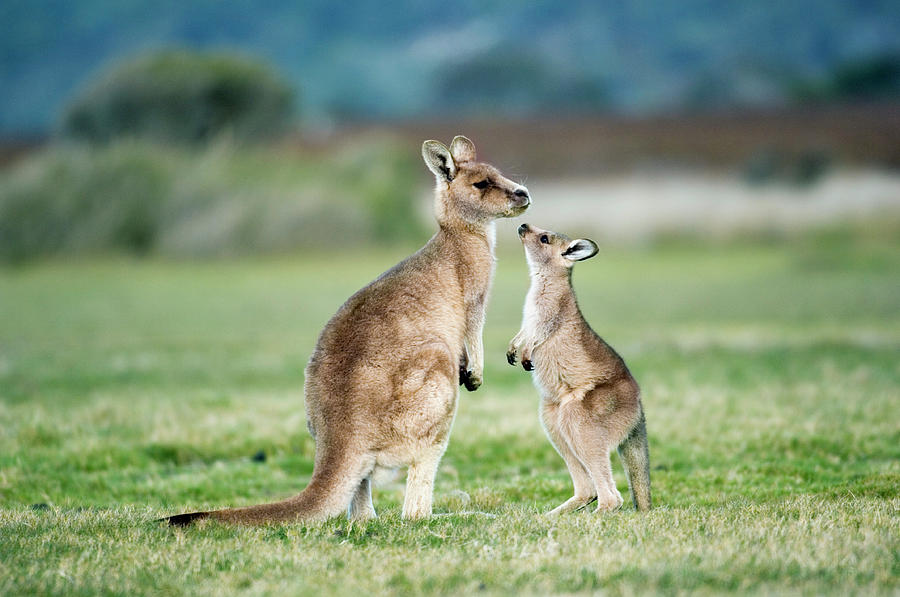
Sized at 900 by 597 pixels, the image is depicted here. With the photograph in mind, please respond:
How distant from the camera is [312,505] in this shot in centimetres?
549

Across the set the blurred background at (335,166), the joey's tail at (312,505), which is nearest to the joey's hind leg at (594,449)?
the joey's tail at (312,505)

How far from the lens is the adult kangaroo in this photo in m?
5.63

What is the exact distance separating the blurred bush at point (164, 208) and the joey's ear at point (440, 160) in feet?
103

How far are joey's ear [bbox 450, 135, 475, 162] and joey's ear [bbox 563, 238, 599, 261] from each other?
86 cm

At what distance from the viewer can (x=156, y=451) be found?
9258 millimetres

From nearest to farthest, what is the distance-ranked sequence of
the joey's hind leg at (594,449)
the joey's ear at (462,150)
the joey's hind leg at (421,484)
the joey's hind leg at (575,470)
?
the joey's hind leg at (421,484) < the joey's hind leg at (594,449) < the joey's hind leg at (575,470) < the joey's ear at (462,150)

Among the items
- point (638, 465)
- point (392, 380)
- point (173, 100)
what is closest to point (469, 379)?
point (392, 380)

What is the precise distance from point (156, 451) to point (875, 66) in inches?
2164

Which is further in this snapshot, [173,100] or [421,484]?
[173,100]

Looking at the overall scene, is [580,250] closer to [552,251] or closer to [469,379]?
[552,251]

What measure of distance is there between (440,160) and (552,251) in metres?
1.00

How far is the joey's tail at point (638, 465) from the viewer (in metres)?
6.45

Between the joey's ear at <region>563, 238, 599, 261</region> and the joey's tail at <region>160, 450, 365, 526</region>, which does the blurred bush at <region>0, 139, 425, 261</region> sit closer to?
the joey's ear at <region>563, 238, 599, 261</region>

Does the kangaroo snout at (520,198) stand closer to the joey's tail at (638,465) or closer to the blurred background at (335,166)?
the joey's tail at (638,465)
